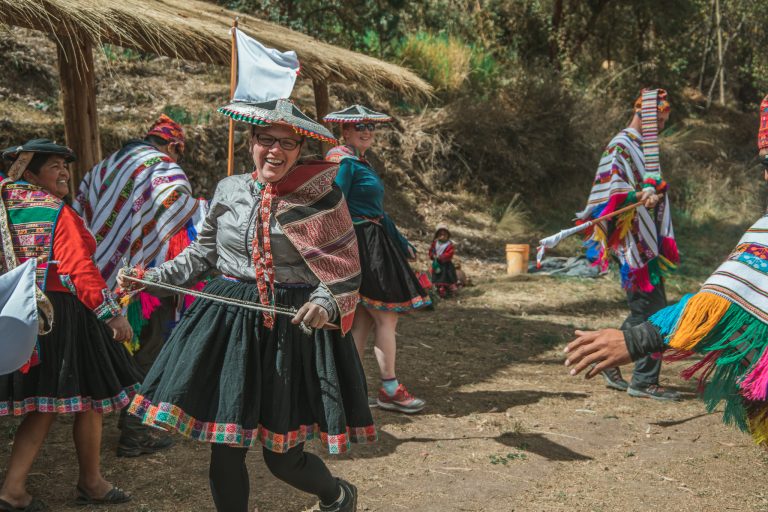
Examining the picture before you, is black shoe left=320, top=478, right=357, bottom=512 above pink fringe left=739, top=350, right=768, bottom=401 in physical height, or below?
below

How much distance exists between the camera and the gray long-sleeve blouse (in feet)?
9.76

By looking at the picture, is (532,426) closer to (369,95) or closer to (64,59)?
(64,59)

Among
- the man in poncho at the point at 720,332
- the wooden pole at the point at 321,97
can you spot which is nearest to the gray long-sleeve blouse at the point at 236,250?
the man in poncho at the point at 720,332

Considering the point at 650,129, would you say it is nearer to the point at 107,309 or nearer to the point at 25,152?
the point at 107,309

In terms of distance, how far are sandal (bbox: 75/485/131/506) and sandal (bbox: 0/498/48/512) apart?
6.2 inches

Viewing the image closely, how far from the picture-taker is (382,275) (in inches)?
198

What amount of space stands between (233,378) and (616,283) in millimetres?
8948

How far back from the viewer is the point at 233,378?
2.83 m

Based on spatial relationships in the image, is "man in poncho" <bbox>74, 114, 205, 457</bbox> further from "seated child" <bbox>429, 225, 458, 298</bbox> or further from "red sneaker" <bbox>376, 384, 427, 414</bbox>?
"seated child" <bbox>429, 225, 458, 298</bbox>

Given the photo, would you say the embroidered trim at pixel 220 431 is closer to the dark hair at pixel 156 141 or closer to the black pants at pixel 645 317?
the dark hair at pixel 156 141

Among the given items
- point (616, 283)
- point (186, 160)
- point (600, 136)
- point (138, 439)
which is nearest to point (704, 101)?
point (600, 136)

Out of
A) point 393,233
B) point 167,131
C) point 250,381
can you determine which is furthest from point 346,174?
point 250,381

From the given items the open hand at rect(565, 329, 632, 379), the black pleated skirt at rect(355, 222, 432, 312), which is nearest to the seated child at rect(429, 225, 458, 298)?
the black pleated skirt at rect(355, 222, 432, 312)

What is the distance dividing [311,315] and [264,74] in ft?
4.37
